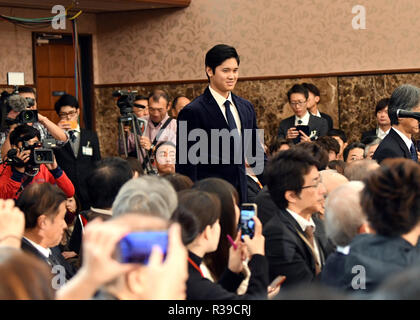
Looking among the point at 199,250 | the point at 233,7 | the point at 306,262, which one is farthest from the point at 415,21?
the point at 199,250

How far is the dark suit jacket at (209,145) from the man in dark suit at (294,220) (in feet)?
2.72

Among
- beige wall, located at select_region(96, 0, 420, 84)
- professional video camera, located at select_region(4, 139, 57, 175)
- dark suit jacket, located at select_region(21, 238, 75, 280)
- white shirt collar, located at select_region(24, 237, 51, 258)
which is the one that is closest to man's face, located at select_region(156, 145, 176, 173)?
professional video camera, located at select_region(4, 139, 57, 175)

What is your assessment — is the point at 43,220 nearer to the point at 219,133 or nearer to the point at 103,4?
the point at 219,133

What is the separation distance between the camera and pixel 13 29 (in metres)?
7.60

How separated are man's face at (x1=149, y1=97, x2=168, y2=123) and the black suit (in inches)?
102

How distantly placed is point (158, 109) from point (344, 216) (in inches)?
150

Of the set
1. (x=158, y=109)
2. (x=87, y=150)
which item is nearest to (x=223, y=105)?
(x=87, y=150)

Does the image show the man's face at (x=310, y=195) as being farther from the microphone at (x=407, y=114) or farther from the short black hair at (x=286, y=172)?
the microphone at (x=407, y=114)

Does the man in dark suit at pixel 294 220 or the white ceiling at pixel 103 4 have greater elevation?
the white ceiling at pixel 103 4

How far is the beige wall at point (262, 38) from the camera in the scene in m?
6.58

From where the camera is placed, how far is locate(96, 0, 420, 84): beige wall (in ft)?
21.6

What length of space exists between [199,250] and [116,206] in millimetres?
286

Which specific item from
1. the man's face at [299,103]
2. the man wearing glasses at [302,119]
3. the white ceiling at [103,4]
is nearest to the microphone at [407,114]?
the man wearing glasses at [302,119]
